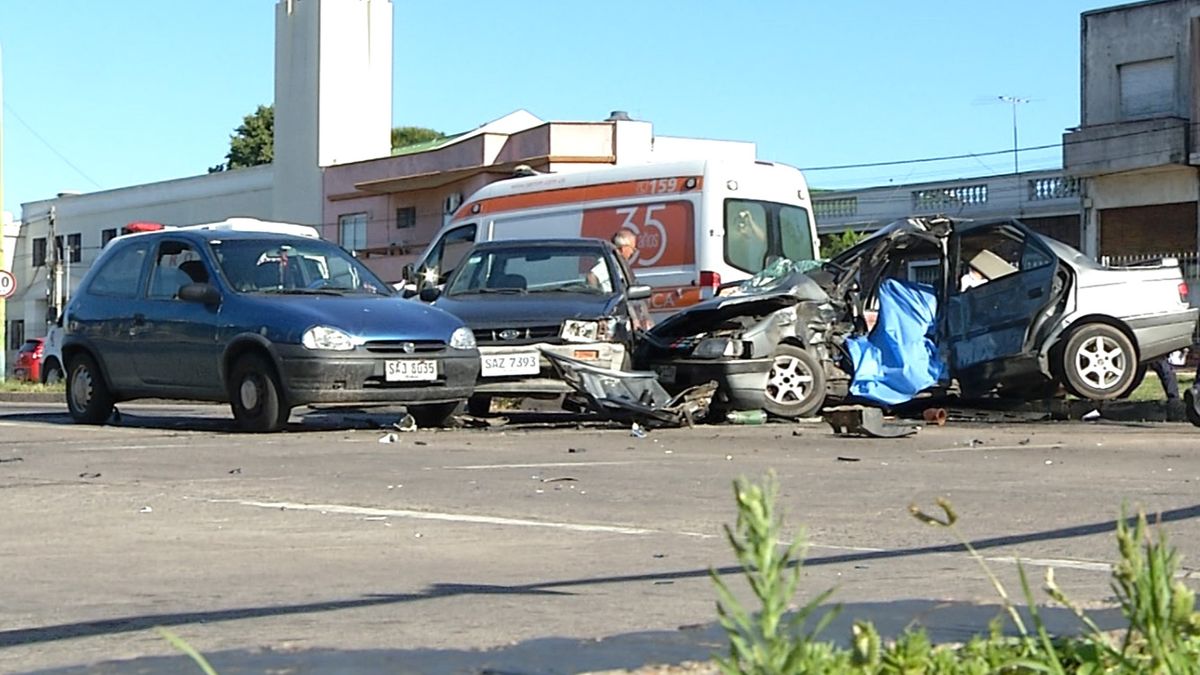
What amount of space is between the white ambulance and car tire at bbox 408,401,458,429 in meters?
5.07

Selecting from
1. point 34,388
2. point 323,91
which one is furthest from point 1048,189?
point 34,388

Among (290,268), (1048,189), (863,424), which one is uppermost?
(1048,189)

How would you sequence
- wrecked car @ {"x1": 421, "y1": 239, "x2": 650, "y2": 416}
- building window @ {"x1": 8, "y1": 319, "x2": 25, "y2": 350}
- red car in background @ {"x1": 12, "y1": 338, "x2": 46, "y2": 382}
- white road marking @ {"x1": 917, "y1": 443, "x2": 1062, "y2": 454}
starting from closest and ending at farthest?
white road marking @ {"x1": 917, "y1": 443, "x2": 1062, "y2": 454} < wrecked car @ {"x1": 421, "y1": 239, "x2": 650, "y2": 416} < red car in background @ {"x1": 12, "y1": 338, "x2": 46, "y2": 382} < building window @ {"x1": 8, "y1": 319, "x2": 25, "y2": 350}

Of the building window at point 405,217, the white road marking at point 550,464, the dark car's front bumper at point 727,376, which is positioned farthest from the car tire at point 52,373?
the building window at point 405,217

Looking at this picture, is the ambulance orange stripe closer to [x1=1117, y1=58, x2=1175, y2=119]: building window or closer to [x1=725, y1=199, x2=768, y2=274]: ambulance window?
[x1=725, y1=199, x2=768, y2=274]: ambulance window

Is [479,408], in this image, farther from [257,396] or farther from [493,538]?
[493,538]

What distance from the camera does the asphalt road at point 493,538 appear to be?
4.13 m

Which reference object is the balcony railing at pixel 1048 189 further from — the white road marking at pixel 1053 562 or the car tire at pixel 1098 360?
the white road marking at pixel 1053 562

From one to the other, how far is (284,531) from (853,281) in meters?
9.53

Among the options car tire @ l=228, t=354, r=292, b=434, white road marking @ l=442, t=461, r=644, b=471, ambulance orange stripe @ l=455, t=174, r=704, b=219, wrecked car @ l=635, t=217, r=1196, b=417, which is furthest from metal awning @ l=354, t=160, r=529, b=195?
white road marking @ l=442, t=461, r=644, b=471

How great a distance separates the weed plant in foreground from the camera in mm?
2084

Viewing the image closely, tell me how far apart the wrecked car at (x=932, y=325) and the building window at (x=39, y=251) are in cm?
5841

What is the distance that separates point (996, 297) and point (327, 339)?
6.04 m

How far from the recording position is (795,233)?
68.0ft
